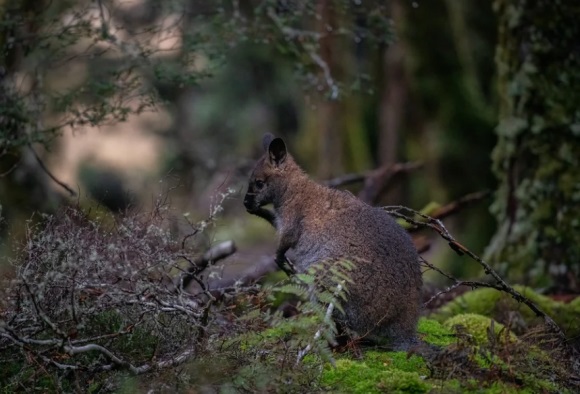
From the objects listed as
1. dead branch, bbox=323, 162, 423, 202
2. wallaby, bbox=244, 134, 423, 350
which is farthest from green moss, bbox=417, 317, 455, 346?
dead branch, bbox=323, 162, 423, 202

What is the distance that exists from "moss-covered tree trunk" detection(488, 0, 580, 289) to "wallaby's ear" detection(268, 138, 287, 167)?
3898 millimetres

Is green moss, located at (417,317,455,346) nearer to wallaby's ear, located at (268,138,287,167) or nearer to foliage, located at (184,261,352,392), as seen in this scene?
foliage, located at (184,261,352,392)

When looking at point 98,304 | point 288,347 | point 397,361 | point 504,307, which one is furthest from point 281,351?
point 504,307

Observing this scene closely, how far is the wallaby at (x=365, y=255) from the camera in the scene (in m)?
6.44

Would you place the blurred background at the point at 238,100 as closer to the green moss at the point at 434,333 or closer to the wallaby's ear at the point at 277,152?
the wallaby's ear at the point at 277,152

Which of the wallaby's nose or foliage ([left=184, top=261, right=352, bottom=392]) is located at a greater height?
foliage ([left=184, top=261, right=352, bottom=392])

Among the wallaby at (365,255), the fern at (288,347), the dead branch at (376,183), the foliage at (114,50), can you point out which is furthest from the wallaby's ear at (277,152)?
the dead branch at (376,183)

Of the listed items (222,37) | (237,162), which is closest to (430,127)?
(237,162)

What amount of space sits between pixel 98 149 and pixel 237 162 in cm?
566

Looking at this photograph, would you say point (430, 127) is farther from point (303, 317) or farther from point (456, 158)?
point (303, 317)

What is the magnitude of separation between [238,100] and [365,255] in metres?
16.4

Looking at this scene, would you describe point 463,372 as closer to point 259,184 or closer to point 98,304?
point 98,304

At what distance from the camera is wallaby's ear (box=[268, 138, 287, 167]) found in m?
7.55

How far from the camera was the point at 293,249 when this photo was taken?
7234 mm
